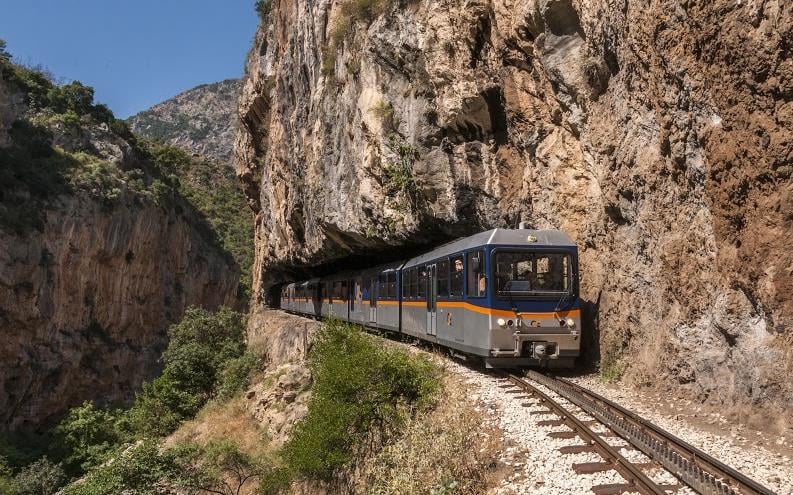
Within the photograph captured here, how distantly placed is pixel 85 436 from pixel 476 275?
26267mm

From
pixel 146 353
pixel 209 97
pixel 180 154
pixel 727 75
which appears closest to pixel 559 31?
pixel 727 75

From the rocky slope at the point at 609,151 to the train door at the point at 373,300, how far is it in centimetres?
188

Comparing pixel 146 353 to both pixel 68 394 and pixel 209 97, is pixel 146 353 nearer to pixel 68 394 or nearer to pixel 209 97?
pixel 68 394

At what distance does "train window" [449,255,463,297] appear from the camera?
39.0 feet

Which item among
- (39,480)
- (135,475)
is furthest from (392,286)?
(39,480)

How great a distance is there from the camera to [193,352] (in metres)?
29.1

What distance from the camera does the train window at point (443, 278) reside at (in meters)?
12.9

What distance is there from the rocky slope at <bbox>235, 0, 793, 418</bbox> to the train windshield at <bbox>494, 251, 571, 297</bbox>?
108 cm

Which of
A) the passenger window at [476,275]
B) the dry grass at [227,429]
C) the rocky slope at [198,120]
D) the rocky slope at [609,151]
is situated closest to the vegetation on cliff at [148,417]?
the dry grass at [227,429]

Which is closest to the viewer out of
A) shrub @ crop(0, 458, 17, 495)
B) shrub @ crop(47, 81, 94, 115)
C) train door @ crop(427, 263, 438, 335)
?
train door @ crop(427, 263, 438, 335)

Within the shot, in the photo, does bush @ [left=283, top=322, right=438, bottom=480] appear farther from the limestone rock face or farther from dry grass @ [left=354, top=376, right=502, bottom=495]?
the limestone rock face

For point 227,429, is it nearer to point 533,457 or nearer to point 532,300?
point 532,300

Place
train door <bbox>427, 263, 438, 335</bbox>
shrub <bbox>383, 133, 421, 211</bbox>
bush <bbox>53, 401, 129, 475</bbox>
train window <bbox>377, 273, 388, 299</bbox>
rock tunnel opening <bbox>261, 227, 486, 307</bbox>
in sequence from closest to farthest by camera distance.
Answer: train door <bbox>427, 263, 438, 335</bbox> → shrub <bbox>383, 133, 421, 211</bbox> → train window <bbox>377, 273, 388, 299</bbox> → rock tunnel opening <bbox>261, 227, 486, 307</bbox> → bush <bbox>53, 401, 129, 475</bbox>

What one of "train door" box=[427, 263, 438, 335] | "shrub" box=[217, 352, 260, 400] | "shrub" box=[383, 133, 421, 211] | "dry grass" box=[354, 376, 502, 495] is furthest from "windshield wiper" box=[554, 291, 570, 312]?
"shrub" box=[217, 352, 260, 400]
